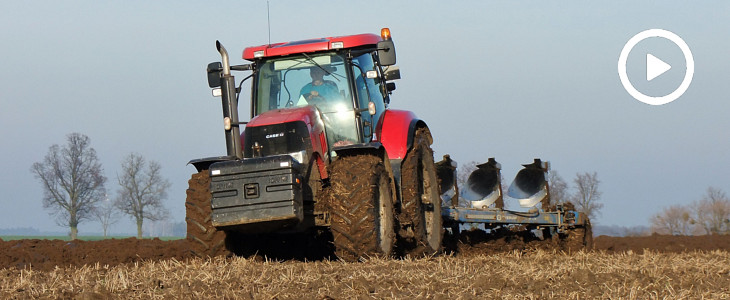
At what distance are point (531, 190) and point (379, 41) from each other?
480 centimetres

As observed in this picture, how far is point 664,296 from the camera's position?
6.14 m

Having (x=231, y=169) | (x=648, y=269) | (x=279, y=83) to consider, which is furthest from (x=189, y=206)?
(x=648, y=269)

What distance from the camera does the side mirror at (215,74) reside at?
392 inches

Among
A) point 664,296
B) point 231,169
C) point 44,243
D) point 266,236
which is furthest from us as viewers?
point 44,243

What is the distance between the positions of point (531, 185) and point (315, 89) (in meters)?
5.27

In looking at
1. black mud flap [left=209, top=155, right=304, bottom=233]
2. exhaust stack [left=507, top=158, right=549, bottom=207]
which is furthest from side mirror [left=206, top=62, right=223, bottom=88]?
exhaust stack [left=507, top=158, right=549, bottom=207]

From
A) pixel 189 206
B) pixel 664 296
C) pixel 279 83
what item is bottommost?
pixel 664 296

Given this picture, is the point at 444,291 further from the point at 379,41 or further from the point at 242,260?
the point at 379,41

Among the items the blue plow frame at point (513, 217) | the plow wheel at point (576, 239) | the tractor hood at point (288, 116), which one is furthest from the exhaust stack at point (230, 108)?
the plow wheel at point (576, 239)

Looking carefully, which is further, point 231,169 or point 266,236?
point 266,236

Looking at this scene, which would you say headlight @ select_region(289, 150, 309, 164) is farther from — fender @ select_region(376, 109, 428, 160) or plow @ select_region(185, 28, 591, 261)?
fender @ select_region(376, 109, 428, 160)

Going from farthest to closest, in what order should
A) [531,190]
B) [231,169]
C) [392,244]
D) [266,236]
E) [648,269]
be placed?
[531,190] < [266,236] < [392,244] < [231,169] < [648,269]

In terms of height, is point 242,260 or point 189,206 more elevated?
point 189,206

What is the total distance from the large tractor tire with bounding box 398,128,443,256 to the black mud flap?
5.52 feet
